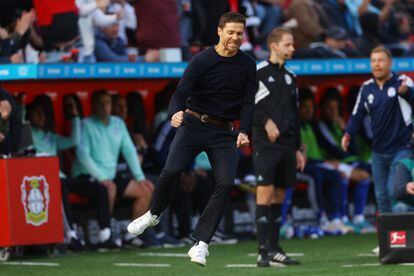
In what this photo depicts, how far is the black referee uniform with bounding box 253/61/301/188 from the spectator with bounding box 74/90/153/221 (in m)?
3.23

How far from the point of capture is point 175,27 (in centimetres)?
1645

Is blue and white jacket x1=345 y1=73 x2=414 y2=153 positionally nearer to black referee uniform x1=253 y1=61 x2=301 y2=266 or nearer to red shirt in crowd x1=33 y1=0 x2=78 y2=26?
black referee uniform x1=253 y1=61 x2=301 y2=266

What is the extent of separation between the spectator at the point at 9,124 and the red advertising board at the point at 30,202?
309 millimetres

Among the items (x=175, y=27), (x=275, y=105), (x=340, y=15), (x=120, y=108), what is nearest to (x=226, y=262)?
(x=275, y=105)

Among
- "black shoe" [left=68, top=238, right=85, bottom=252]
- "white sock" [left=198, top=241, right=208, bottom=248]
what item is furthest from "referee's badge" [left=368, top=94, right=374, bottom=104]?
"black shoe" [left=68, top=238, right=85, bottom=252]

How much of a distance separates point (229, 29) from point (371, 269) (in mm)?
2888

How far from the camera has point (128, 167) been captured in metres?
16.6

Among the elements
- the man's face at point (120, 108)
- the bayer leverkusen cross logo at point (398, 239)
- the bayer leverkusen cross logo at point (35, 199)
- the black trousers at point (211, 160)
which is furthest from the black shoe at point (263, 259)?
the man's face at point (120, 108)

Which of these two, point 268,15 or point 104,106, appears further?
point 268,15

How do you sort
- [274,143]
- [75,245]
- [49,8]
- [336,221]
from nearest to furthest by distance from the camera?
[274,143], [49,8], [75,245], [336,221]

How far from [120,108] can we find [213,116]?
571 cm

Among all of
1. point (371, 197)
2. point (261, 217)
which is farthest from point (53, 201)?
point (371, 197)

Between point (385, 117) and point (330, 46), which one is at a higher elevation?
point (330, 46)

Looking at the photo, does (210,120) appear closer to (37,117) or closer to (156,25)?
(37,117)
